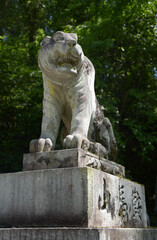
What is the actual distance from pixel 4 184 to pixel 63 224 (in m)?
0.91

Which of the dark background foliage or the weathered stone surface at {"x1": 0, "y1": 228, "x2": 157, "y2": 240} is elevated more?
the dark background foliage

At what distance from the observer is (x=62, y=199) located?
2859 millimetres

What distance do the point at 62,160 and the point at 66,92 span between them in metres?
0.97

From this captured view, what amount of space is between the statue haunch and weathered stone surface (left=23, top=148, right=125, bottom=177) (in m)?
0.10

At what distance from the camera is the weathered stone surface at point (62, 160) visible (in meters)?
3.03

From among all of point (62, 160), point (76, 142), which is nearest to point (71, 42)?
point (76, 142)

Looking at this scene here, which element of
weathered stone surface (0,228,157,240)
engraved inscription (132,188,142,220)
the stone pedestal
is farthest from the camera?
engraved inscription (132,188,142,220)

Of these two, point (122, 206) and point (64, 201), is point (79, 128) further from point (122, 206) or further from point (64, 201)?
point (122, 206)

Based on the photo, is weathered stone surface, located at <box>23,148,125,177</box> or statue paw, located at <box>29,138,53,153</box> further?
statue paw, located at <box>29,138,53,153</box>

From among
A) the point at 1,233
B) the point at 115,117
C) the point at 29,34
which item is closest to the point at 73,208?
the point at 1,233

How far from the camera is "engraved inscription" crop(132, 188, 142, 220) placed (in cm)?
386

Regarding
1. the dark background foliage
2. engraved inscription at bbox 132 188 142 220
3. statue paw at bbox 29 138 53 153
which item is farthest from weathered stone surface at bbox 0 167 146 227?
the dark background foliage

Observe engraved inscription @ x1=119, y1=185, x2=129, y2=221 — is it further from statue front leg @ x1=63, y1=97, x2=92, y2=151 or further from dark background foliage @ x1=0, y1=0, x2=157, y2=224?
dark background foliage @ x1=0, y1=0, x2=157, y2=224

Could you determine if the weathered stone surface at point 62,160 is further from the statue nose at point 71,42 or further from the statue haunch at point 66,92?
the statue nose at point 71,42
